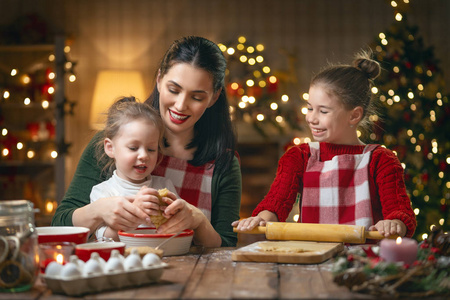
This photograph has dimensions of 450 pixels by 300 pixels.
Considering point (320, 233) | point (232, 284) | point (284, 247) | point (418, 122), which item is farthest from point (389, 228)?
point (418, 122)

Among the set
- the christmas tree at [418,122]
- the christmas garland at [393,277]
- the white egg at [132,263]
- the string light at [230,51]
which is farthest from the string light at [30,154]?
the christmas garland at [393,277]

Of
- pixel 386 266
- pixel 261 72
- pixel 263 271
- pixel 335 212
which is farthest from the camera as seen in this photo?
pixel 261 72

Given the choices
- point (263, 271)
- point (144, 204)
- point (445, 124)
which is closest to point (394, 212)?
point (263, 271)

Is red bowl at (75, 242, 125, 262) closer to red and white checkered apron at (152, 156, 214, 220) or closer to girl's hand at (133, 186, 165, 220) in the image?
girl's hand at (133, 186, 165, 220)

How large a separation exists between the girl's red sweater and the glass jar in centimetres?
84

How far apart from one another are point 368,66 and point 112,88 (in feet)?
11.0

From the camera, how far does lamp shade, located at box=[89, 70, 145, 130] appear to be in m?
4.79

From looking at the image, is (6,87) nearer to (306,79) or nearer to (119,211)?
(306,79)

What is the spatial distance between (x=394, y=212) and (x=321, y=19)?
165 inches

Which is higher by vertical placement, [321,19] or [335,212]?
[321,19]

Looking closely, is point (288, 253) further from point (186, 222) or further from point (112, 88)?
point (112, 88)

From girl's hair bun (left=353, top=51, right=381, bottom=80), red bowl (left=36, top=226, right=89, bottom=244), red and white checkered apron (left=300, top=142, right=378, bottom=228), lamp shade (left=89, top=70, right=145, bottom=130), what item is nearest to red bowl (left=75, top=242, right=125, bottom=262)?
red bowl (left=36, top=226, right=89, bottom=244)

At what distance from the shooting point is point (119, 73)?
16.4 feet

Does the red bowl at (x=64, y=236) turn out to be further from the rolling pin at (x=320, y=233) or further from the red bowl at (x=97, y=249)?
the rolling pin at (x=320, y=233)
